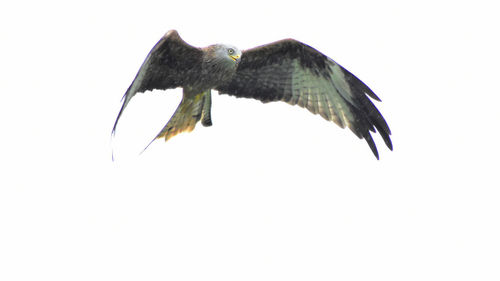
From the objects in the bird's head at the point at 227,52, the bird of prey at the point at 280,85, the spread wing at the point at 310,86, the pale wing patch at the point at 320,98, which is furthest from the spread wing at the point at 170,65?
the pale wing patch at the point at 320,98

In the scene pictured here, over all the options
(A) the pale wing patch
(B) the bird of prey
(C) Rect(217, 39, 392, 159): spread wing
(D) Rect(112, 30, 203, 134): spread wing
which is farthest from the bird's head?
(A) the pale wing patch

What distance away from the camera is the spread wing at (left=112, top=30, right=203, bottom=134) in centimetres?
823

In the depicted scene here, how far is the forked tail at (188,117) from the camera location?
370 inches

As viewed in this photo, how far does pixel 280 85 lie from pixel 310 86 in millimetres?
366

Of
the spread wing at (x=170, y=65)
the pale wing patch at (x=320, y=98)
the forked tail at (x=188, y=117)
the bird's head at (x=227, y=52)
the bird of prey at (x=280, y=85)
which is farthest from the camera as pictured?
the pale wing patch at (x=320, y=98)

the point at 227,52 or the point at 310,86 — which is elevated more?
the point at 227,52

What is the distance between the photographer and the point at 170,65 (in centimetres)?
869

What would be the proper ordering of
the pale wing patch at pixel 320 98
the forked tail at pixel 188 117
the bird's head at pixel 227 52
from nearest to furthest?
the bird's head at pixel 227 52 → the forked tail at pixel 188 117 → the pale wing patch at pixel 320 98

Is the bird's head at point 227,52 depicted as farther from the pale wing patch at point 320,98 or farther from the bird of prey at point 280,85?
the pale wing patch at point 320,98

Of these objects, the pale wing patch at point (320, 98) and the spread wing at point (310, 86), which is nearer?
the spread wing at point (310, 86)

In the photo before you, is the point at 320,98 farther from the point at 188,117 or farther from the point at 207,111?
the point at 188,117

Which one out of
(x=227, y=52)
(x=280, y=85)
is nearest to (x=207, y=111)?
(x=280, y=85)

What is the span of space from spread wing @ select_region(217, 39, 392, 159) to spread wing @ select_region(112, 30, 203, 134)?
0.80 m

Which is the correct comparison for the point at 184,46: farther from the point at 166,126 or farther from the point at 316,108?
the point at 316,108
